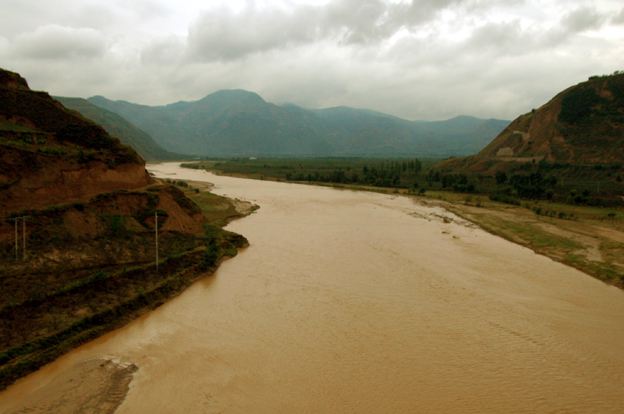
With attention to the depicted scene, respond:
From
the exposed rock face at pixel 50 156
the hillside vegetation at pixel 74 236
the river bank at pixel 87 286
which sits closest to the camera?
the river bank at pixel 87 286

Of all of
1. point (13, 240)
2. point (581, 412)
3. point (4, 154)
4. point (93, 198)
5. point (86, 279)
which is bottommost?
point (581, 412)

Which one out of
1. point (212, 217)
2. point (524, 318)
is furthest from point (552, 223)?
point (212, 217)

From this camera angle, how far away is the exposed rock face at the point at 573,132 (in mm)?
72250

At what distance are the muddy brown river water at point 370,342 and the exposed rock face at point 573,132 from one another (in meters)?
54.7

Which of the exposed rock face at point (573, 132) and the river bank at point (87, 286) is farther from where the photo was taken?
the exposed rock face at point (573, 132)

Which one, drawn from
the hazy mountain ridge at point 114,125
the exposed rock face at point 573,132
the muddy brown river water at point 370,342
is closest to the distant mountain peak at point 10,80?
the muddy brown river water at point 370,342

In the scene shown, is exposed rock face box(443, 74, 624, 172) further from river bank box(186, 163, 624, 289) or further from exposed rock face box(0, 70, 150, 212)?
exposed rock face box(0, 70, 150, 212)

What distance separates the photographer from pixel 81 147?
26.9 m

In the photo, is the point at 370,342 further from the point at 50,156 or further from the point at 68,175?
the point at 50,156

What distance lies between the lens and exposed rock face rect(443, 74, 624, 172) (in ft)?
237

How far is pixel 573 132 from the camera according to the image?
78.4 m

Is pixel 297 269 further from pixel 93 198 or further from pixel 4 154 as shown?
pixel 4 154

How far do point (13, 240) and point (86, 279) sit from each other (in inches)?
165

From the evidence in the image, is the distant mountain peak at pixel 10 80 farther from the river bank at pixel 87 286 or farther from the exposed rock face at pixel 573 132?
the exposed rock face at pixel 573 132
